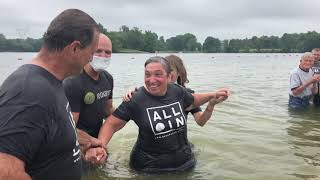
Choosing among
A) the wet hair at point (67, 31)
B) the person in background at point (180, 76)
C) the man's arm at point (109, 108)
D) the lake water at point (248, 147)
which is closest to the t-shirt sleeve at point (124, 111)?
the man's arm at point (109, 108)

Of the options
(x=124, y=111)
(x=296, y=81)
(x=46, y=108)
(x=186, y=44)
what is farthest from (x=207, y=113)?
(x=186, y=44)

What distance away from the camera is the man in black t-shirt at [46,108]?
2410 millimetres

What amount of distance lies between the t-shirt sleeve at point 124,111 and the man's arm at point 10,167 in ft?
10.9

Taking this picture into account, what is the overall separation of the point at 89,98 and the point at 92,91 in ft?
0.30

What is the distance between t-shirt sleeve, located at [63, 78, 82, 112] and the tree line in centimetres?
9843

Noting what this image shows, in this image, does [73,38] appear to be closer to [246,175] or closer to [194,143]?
[246,175]

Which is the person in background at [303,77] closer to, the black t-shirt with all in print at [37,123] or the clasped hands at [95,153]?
the clasped hands at [95,153]

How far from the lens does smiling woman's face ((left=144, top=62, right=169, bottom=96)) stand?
5711mm

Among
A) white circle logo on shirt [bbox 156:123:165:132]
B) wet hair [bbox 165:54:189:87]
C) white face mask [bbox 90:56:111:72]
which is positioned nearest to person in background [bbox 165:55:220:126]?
wet hair [bbox 165:54:189:87]

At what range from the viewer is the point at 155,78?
18.8 feet

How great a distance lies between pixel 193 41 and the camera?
490 feet

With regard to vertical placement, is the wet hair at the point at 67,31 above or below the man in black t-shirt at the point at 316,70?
above

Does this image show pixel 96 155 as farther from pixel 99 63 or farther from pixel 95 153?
pixel 99 63

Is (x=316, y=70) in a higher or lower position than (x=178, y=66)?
lower
